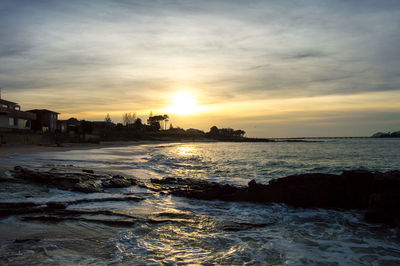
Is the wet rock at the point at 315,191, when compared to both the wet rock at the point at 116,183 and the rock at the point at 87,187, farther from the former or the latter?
the rock at the point at 87,187

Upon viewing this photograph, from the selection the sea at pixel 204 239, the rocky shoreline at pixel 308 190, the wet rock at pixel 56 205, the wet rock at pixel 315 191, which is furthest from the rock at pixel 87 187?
the wet rock at pixel 315 191

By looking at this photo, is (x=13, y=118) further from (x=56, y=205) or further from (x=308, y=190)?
(x=308, y=190)

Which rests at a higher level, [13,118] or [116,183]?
[13,118]

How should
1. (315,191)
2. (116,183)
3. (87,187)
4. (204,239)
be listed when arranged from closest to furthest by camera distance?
(204,239), (315,191), (87,187), (116,183)

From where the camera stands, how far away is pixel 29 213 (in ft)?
24.4

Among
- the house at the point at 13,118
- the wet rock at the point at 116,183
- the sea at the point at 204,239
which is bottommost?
the sea at the point at 204,239

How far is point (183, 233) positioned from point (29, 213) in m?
4.03

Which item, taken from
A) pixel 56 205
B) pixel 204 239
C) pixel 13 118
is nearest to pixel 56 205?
pixel 56 205

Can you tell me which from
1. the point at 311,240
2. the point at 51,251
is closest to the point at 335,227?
the point at 311,240

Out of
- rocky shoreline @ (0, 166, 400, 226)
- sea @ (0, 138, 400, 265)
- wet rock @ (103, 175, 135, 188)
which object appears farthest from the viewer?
wet rock @ (103, 175, 135, 188)

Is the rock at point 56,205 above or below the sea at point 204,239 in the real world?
above

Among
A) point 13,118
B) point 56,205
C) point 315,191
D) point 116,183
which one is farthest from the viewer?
point 13,118

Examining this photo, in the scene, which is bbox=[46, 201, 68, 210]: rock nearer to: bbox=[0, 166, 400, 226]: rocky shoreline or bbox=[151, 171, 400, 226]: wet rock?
bbox=[0, 166, 400, 226]: rocky shoreline

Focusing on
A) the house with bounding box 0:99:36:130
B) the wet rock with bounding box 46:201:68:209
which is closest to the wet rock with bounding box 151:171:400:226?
the wet rock with bounding box 46:201:68:209
